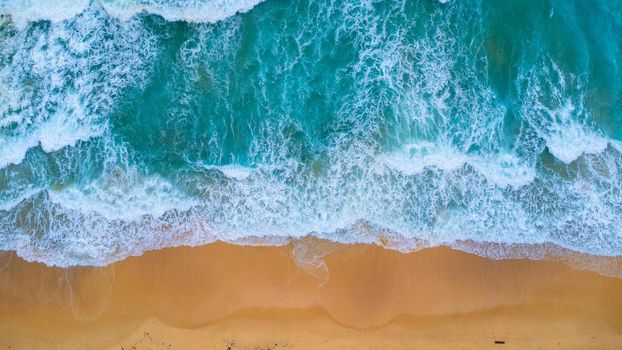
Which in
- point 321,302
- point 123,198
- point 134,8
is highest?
point 134,8

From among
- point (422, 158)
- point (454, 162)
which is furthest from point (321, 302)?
point (454, 162)

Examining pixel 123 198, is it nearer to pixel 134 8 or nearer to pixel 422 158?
pixel 134 8

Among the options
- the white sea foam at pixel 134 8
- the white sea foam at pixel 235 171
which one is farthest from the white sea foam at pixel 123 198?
the white sea foam at pixel 134 8

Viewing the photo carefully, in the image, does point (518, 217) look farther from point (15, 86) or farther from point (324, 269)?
point (15, 86)

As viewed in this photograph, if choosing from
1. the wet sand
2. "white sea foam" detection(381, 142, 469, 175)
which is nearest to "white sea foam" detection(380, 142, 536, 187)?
"white sea foam" detection(381, 142, 469, 175)

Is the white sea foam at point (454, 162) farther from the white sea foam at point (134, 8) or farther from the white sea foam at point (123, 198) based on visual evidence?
the white sea foam at point (134, 8)

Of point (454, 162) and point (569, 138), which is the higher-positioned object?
point (569, 138)
